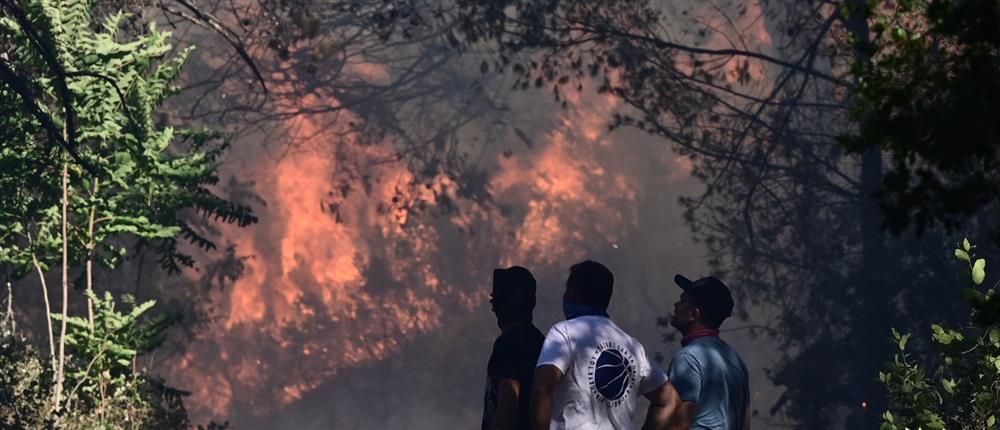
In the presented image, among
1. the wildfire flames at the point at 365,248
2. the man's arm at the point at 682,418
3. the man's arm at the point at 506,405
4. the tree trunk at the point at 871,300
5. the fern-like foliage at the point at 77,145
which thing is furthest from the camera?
the wildfire flames at the point at 365,248

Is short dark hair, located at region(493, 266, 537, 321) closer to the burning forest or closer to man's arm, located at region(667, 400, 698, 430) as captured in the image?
the burning forest

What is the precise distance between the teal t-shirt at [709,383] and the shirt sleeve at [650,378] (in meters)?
0.51

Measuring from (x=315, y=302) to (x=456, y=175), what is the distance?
4.23 meters

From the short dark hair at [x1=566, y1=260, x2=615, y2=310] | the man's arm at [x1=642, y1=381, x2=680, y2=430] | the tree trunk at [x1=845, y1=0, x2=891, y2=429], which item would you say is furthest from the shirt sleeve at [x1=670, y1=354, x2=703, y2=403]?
the tree trunk at [x1=845, y1=0, x2=891, y2=429]

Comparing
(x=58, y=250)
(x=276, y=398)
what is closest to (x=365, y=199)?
(x=276, y=398)

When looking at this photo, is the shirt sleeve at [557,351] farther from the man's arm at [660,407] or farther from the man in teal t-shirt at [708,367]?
the man in teal t-shirt at [708,367]

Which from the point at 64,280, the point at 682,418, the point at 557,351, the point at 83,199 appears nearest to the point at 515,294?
the point at 557,351

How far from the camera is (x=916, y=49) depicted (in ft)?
12.9

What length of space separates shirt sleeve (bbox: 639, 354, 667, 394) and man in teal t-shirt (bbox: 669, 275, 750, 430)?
0.40 meters

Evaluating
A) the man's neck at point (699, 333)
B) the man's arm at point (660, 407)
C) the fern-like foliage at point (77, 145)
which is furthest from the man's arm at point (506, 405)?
the fern-like foliage at point (77, 145)

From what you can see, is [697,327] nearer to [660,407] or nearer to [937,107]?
[660,407]

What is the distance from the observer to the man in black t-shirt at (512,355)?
571cm

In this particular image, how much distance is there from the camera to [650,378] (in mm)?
5918

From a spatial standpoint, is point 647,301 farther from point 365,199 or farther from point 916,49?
point 916,49
